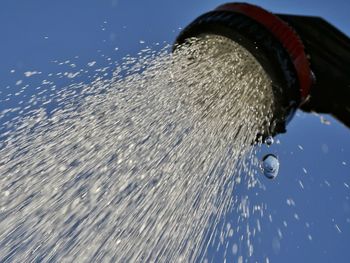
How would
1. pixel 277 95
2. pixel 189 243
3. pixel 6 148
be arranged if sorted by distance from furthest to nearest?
1. pixel 6 148
2. pixel 189 243
3. pixel 277 95

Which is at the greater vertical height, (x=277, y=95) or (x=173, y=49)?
(x=173, y=49)

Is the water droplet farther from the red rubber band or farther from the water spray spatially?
the red rubber band

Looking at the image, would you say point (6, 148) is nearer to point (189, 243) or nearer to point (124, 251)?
point (124, 251)

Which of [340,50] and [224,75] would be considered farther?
[224,75]

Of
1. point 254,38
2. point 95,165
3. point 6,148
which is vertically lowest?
point 95,165

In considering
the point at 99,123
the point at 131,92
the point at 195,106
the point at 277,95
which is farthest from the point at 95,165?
the point at 277,95

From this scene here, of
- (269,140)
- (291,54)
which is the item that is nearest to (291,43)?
(291,54)

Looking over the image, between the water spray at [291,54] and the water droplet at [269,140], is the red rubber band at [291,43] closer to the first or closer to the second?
the water spray at [291,54]

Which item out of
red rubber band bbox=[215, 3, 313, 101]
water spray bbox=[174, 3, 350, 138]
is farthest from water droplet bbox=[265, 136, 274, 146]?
red rubber band bbox=[215, 3, 313, 101]

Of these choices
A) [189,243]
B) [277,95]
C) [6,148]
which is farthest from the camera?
[6,148]
